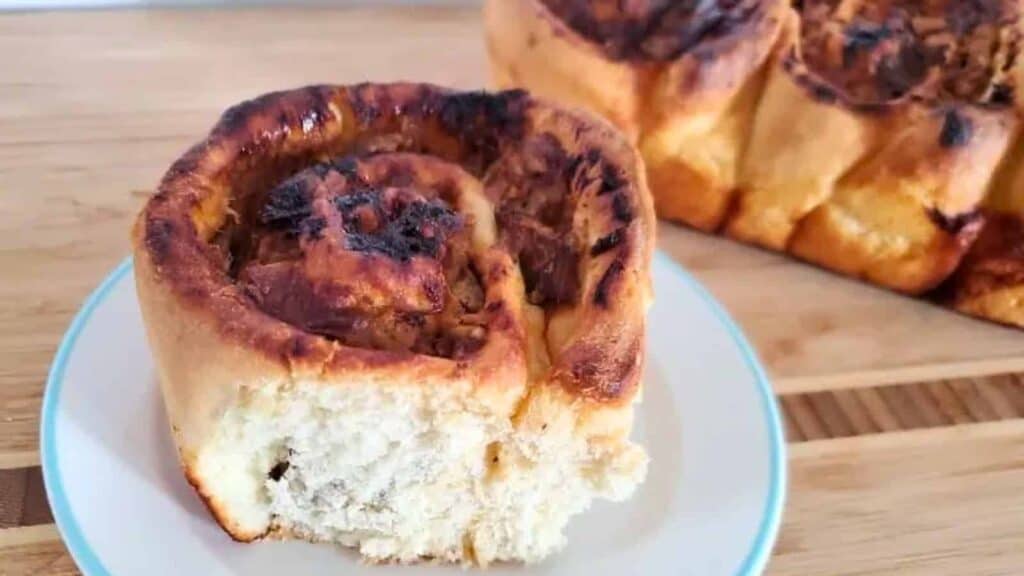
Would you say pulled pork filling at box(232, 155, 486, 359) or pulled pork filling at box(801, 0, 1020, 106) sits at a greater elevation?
pulled pork filling at box(801, 0, 1020, 106)

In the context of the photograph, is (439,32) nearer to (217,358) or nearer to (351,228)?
(351,228)

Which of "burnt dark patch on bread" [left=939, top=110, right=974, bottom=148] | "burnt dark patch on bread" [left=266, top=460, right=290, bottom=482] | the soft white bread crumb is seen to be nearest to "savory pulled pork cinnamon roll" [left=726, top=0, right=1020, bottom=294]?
"burnt dark patch on bread" [left=939, top=110, right=974, bottom=148]

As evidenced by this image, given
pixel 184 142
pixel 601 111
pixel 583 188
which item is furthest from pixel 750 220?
pixel 184 142

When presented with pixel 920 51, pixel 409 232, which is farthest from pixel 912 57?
pixel 409 232

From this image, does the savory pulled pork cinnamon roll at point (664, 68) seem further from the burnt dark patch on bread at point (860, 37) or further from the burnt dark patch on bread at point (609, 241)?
the burnt dark patch on bread at point (609, 241)

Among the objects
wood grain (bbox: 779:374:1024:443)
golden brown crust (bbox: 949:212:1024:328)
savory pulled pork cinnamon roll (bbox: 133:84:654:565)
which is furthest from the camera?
golden brown crust (bbox: 949:212:1024:328)

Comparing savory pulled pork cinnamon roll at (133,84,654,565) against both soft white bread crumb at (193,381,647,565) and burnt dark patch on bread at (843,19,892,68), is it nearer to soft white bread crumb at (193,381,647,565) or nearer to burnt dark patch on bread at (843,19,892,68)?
soft white bread crumb at (193,381,647,565)

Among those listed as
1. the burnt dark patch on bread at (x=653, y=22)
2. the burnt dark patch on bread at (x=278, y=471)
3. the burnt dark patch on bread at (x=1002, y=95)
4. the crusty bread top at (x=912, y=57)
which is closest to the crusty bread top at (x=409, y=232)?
the burnt dark patch on bread at (x=278, y=471)
